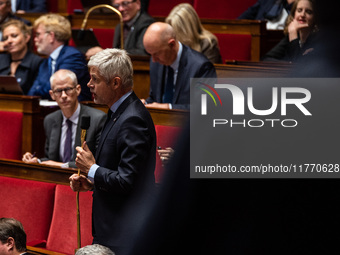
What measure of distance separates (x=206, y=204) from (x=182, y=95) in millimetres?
1835

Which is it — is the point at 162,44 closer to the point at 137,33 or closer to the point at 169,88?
the point at 169,88

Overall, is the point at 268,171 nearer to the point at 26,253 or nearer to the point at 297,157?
the point at 297,157

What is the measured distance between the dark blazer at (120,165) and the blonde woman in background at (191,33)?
138 centimetres

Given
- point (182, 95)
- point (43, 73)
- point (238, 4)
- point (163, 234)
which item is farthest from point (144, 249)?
point (238, 4)

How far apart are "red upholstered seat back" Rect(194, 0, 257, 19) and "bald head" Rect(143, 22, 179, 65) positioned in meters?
1.48

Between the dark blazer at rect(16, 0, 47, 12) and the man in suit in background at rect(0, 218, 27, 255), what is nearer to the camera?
the man in suit in background at rect(0, 218, 27, 255)

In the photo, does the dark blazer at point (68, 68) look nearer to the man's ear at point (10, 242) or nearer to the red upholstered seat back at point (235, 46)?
the red upholstered seat back at point (235, 46)

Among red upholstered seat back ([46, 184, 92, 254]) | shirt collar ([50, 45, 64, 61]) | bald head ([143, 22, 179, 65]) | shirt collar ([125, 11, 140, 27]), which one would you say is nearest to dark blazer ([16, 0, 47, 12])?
shirt collar ([125, 11, 140, 27])

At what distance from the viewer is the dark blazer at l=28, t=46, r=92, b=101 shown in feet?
8.11

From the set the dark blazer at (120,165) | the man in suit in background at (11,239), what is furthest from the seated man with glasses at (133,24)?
the dark blazer at (120,165)

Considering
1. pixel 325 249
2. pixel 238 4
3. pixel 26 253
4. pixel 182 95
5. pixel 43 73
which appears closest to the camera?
pixel 325 249

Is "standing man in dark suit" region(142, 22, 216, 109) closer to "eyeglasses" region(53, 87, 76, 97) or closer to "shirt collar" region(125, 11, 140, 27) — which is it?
"eyeglasses" region(53, 87, 76, 97)

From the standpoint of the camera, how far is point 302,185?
0.19m

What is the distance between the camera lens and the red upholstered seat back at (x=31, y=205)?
1.71m
